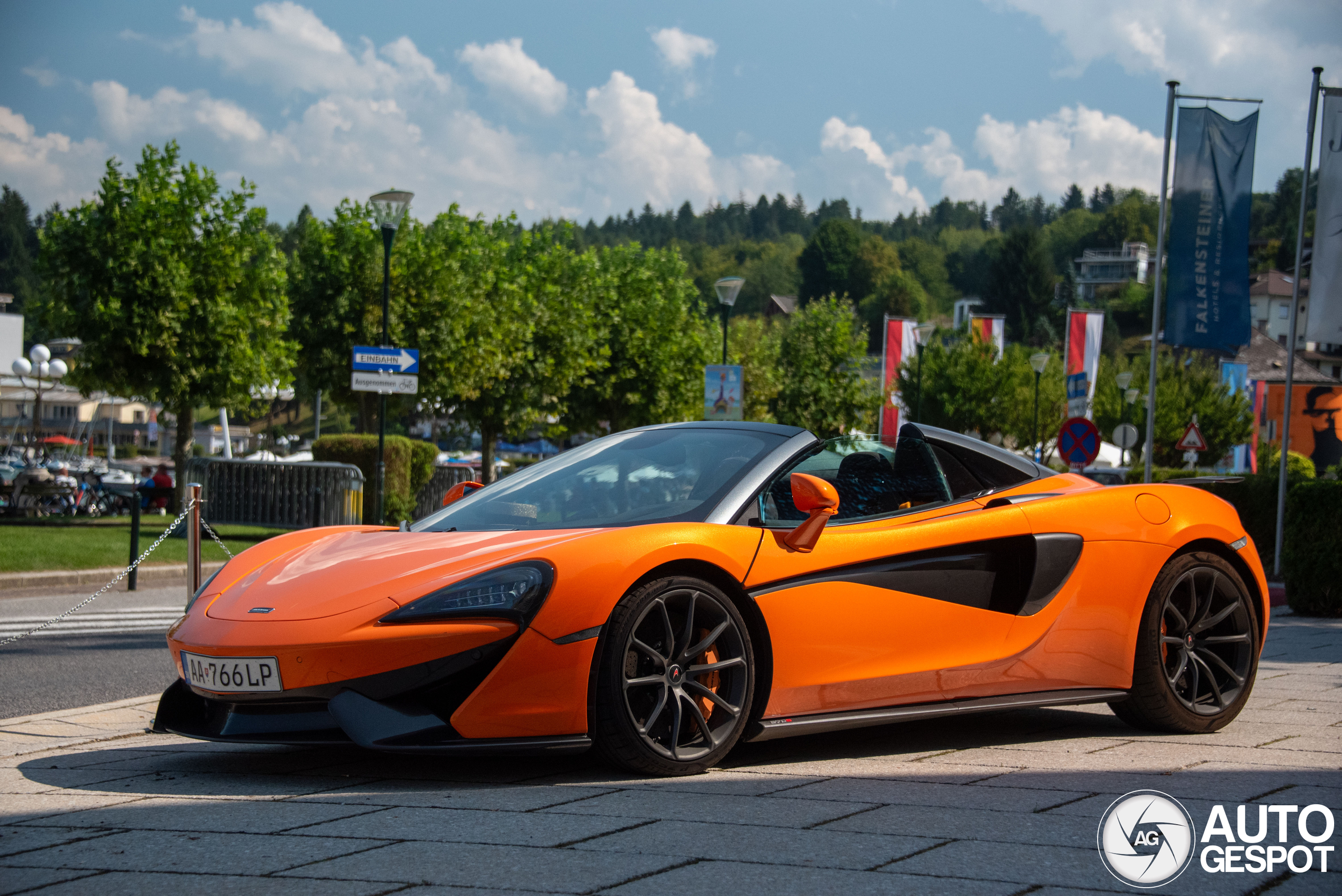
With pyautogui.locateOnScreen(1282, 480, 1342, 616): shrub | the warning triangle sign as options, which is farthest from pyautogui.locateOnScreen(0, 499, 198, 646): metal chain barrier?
the warning triangle sign

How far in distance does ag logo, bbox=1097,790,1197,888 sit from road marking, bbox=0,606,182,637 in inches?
319

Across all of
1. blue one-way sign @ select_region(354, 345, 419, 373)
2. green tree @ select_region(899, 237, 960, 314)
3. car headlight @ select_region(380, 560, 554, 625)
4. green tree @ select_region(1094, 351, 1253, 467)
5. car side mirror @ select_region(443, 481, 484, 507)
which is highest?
green tree @ select_region(899, 237, 960, 314)

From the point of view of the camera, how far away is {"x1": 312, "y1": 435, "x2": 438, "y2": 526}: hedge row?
23219 millimetres

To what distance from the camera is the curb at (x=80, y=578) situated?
42.5 ft

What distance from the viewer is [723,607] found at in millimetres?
3873

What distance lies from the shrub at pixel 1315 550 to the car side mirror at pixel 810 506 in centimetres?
851

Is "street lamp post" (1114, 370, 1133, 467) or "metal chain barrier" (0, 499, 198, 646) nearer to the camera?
"metal chain barrier" (0, 499, 198, 646)

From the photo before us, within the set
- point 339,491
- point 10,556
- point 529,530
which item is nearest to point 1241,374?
point 339,491

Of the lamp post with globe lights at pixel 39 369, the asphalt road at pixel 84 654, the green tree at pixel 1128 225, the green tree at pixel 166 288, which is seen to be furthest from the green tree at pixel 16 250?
the green tree at pixel 1128 225

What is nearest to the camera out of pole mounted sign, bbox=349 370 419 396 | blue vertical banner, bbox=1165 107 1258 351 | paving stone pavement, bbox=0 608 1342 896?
paving stone pavement, bbox=0 608 1342 896

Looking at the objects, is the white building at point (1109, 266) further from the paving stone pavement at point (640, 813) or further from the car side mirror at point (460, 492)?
the paving stone pavement at point (640, 813)

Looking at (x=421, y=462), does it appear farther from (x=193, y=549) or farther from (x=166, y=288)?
(x=193, y=549)

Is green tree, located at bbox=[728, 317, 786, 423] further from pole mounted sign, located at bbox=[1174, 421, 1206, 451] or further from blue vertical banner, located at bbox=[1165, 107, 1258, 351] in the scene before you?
blue vertical banner, located at bbox=[1165, 107, 1258, 351]

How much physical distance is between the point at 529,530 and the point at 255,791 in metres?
1.16
